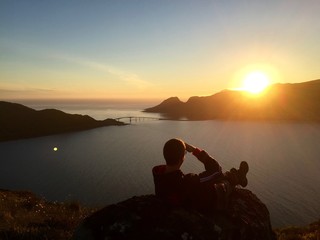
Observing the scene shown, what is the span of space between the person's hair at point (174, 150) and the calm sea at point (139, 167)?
46.3 meters

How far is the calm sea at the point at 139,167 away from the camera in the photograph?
5975cm

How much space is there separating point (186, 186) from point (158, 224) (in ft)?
3.34

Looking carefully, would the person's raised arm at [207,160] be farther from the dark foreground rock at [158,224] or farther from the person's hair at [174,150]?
the dark foreground rock at [158,224]

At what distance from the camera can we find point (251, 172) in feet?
256

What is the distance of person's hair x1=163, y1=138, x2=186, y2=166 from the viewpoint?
6.25m

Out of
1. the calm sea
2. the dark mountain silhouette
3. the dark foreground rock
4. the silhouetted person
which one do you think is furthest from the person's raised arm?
the dark mountain silhouette

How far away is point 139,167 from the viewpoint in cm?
8525

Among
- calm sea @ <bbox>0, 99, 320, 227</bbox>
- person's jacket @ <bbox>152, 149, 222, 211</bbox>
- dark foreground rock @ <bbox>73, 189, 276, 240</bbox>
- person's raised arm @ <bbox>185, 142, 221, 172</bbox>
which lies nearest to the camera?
dark foreground rock @ <bbox>73, 189, 276, 240</bbox>

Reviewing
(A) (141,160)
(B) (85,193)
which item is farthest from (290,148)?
(B) (85,193)

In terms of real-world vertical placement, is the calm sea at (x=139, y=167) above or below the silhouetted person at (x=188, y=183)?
below

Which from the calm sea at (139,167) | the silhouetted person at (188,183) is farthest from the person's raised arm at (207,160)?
the calm sea at (139,167)

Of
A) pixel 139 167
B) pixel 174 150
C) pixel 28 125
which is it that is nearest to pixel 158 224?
pixel 174 150

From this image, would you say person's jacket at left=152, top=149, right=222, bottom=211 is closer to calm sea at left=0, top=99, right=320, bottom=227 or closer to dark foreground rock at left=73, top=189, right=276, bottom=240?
dark foreground rock at left=73, top=189, right=276, bottom=240

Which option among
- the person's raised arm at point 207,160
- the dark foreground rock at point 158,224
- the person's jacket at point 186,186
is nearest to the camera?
the dark foreground rock at point 158,224
